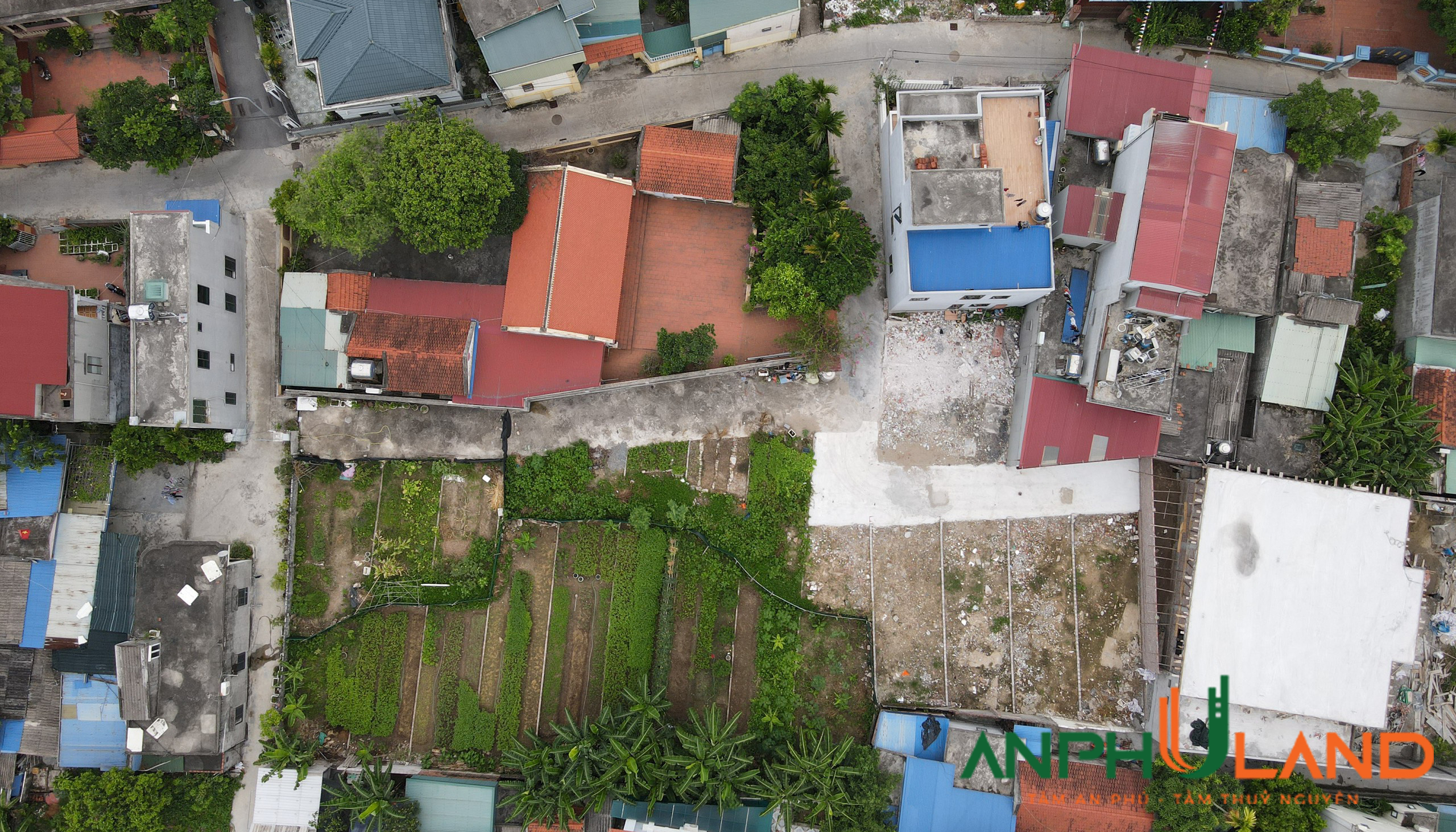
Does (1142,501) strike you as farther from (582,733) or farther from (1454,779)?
(582,733)

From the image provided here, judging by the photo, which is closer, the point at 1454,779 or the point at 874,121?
the point at 1454,779

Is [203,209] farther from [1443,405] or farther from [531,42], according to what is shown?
[1443,405]

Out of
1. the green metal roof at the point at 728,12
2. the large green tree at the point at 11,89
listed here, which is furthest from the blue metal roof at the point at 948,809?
the large green tree at the point at 11,89

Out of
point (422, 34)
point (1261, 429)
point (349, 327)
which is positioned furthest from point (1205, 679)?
point (422, 34)

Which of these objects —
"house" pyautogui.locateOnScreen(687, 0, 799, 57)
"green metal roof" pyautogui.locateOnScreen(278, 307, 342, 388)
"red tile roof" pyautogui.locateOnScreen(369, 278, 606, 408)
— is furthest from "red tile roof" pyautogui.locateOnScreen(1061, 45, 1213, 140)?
"green metal roof" pyautogui.locateOnScreen(278, 307, 342, 388)

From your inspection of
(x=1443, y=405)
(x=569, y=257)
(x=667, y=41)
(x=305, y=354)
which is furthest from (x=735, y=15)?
(x=1443, y=405)

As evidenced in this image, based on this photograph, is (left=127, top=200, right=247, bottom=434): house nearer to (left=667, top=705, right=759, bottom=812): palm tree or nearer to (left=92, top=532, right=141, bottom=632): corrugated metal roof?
(left=92, top=532, right=141, bottom=632): corrugated metal roof

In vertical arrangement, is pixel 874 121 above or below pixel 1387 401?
above
